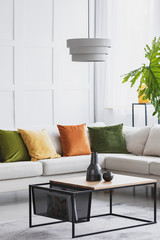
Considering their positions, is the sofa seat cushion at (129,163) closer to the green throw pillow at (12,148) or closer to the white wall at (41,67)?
the green throw pillow at (12,148)

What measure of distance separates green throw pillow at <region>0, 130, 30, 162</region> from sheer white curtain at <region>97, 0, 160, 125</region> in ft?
8.19

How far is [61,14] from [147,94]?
2.10 meters

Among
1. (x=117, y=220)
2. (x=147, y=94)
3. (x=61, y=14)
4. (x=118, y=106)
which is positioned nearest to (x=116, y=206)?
(x=117, y=220)

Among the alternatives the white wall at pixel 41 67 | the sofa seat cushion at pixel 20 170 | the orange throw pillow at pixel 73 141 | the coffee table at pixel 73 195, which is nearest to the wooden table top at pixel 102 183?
the coffee table at pixel 73 195

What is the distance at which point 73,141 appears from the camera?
6.11 m

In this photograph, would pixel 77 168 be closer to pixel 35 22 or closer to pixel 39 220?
pixel 39 220

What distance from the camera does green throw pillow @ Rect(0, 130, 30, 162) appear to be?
18.4ft

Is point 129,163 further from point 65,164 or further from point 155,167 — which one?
point 65,164

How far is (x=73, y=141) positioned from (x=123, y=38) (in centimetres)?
238

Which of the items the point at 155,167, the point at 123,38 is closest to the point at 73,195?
the point at 155,167

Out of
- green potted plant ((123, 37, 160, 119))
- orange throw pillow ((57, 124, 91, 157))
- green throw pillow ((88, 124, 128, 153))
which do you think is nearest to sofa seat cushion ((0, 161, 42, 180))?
orange throw pillow ((57, 124, 91, 157))

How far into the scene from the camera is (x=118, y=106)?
310 inches

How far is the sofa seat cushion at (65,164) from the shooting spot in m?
5.50

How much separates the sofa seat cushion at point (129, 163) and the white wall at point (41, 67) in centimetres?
185
